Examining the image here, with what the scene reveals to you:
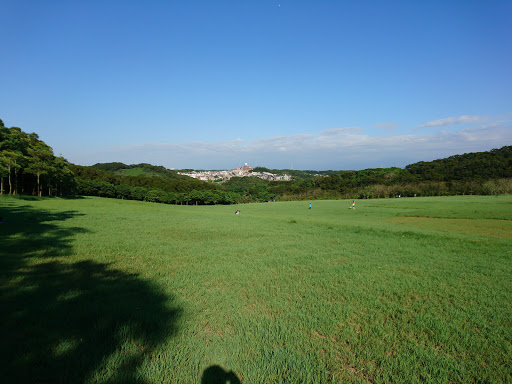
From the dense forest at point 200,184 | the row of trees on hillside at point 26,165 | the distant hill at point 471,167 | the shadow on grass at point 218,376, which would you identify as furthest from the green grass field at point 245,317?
the distant hill at point 471,167

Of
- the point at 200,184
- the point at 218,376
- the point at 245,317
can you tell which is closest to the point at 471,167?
the point at 200,184

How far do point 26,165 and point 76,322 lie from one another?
49.9 m

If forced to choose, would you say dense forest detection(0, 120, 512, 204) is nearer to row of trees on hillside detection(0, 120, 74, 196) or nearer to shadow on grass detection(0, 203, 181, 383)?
row of trees on hillside detection(0, 120, 74, 196)

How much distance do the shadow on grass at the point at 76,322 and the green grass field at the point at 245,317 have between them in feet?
0.06

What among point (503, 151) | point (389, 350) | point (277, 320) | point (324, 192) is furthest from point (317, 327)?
point (503, 151)

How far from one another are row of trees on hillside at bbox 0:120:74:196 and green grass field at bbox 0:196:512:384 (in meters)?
35.5

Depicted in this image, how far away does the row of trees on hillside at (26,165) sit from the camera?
32.8m

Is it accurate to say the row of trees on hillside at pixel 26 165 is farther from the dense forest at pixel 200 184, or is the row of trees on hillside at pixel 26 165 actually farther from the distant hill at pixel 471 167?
the distant hill at pixel 471 167

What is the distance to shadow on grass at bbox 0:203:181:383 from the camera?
2.68 m

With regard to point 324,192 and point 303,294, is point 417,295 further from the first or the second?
point 324,192

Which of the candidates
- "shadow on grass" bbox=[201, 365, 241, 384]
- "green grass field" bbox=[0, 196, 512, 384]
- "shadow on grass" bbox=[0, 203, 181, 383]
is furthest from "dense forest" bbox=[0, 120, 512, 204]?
"shadow on grass" bbox=[201, 365, 241, 384]

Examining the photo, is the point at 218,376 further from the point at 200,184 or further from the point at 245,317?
the point at 200,184

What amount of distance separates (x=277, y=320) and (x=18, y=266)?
6004 mm

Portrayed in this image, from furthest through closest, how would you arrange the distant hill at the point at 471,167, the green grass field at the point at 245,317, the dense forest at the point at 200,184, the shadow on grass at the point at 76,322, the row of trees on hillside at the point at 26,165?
1. the distant hill at the point at 471,167
2. the dense forest at the point at 200,184
3. the row of trees on hillside at the point at 26,165
4. the green grass field at the point at 245,317
5. the shadow on grass at the point at 76,322
